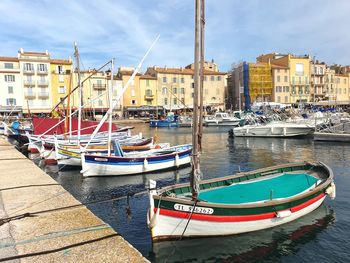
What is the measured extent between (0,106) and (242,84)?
64.2 metres

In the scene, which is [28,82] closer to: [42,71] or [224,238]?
[42,71]

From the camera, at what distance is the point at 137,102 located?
3561 inches

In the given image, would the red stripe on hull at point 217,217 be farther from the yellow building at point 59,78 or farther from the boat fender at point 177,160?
the yellow building at point 59,78

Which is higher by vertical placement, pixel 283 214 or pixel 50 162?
pixel 283 214

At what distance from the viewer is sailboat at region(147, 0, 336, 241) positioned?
9.98m

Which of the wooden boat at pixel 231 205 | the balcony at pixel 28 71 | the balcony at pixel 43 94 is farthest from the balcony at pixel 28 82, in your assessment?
the wooden boat at pixel 231 205

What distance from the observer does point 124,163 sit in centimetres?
2127

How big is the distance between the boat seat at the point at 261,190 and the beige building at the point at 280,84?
3311 inches

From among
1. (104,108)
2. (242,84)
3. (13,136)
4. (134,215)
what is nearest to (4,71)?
(104,108)

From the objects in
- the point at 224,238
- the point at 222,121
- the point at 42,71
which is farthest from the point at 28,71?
the point at 224,238

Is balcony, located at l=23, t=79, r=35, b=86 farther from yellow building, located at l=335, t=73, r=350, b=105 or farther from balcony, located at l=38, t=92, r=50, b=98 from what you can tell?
yellow building, located at l=335, t=73, r=350, b=105

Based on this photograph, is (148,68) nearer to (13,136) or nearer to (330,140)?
(13,136)

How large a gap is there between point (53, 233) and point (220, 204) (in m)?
4.92

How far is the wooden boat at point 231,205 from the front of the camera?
10055mm
